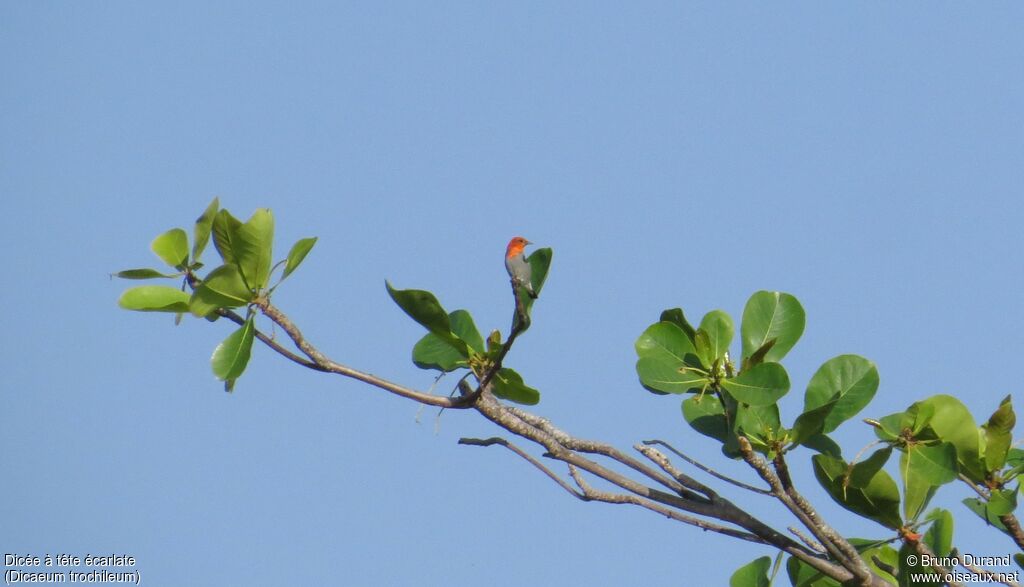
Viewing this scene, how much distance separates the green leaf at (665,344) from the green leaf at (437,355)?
0.57 m

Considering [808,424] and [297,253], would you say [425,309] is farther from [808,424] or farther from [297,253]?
[808,424]

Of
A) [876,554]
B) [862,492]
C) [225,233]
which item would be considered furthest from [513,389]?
[876,554]

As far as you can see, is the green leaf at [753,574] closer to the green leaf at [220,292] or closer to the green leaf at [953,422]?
the green leaf at [953,422]

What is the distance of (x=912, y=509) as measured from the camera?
3232 mm

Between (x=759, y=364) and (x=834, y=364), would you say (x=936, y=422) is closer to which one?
(x=834, y=364)

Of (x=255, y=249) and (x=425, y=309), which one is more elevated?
(x=255, y=249)

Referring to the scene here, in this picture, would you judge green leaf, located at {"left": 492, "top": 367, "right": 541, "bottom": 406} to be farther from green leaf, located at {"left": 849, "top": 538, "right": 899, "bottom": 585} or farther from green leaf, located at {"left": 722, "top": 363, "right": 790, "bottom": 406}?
green leaf, located at {"left": 849, "top": 538, "right": 899, "bottom": 585}

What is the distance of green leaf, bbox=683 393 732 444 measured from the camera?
3062mm

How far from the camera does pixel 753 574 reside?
3465mm

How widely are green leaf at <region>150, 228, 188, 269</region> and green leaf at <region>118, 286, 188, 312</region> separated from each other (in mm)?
117

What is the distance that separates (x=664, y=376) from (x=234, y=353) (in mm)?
1306

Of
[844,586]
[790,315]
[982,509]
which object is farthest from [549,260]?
[982,509]

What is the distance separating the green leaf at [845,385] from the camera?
3.12m

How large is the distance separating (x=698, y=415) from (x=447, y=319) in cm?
88
